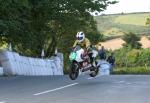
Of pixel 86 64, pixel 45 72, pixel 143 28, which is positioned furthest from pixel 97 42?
pixel 143 28

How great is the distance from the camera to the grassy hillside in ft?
362

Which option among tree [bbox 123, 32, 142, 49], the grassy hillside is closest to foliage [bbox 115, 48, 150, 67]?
tree [bbox 123, 32, 142, 49]

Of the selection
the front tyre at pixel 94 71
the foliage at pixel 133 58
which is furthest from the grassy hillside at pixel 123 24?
the front tyre at pixel 94 71

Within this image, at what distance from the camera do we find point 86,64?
70.8 feet

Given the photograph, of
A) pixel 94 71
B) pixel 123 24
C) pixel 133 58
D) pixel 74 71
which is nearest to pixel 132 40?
pixel 133 58

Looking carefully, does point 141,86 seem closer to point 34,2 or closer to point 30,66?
point 30,66

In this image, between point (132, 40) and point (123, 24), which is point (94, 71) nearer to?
point (132, 40)

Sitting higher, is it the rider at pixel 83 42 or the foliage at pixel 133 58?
the rider at pixel 83 42

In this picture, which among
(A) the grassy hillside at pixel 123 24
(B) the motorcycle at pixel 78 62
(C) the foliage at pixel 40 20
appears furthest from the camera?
(A) the grassy hillside at pixel 123 24

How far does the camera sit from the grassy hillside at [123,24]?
362ft

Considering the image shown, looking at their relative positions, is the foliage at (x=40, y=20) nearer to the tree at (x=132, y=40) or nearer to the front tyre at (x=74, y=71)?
the front tyre at (x=74, y=71)

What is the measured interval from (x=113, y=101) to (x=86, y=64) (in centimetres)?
770

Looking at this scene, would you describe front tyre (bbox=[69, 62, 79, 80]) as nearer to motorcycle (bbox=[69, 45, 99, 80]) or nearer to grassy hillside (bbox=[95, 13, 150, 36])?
motorcycle (bbox=[69, 45, 99, 80])

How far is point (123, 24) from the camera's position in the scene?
116 m
